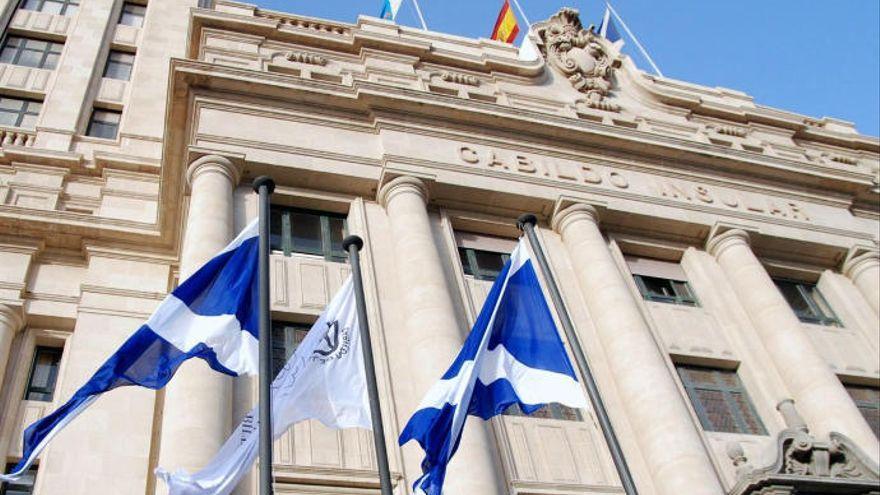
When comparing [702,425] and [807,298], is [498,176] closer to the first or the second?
[702,425]

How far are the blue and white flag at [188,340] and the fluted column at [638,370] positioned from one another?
7.73m

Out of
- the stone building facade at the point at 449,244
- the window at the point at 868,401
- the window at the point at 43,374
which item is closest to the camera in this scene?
the stone building facade at the point at 449,244

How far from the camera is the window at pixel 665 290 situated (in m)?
20.2

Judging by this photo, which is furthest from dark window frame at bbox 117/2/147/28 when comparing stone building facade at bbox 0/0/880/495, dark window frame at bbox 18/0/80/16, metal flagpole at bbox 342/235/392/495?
metal flagpole at bbox 342/235/392/495

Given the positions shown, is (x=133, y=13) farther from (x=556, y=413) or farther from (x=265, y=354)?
(x=265, y=354)

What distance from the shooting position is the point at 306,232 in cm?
→ 1828

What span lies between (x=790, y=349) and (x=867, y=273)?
5164mm

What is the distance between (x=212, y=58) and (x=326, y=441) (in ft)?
36.8

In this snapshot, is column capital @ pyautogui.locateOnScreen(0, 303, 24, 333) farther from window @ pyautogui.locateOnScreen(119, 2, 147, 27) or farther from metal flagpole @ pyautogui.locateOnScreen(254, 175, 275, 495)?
window @ pyautogui.locateOnScreen(119, 2, 147, 27)

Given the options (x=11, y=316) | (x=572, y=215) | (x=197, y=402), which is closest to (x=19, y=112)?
(x=11, y=316)

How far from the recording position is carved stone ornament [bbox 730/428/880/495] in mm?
14234

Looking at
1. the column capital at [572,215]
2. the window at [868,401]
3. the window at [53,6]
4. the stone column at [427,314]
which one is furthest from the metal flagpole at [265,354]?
the window at [53,6]

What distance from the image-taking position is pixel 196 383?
44.0 feet

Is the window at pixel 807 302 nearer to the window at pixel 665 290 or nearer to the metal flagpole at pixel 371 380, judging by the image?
the window at pixel 665 290
